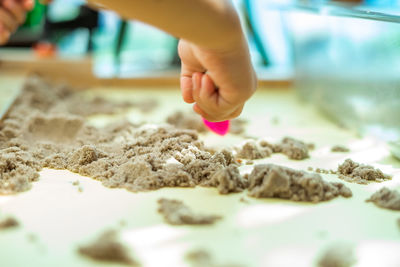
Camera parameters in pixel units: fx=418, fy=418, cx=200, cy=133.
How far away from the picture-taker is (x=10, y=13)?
123 centimetres

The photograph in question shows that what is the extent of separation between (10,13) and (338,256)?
44.7 inches

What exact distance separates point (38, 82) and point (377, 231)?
123 centimetres

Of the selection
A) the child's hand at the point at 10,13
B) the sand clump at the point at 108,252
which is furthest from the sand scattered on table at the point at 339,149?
the child's hand at the point at 10,13

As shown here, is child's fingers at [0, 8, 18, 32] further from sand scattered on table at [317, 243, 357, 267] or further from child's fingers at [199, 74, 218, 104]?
sand scattered on table at [317, 243, 357, 267]

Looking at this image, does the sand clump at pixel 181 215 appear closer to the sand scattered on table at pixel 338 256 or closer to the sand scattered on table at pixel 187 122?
the sand scattered on table at pixel 338 256

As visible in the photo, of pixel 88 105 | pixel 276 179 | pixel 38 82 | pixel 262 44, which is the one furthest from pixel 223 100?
pixel 262 44

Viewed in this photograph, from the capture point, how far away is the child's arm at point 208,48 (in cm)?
54

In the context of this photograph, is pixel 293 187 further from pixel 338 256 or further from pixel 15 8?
pixel 15 8

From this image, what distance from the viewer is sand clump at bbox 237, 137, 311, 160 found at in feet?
2.92

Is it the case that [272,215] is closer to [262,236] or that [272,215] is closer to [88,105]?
[262,236]

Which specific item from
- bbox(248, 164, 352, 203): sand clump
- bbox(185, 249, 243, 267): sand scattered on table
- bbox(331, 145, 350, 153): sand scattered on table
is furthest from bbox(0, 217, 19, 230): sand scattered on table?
bbox(331, 145, 350, 153): sand scattered on table

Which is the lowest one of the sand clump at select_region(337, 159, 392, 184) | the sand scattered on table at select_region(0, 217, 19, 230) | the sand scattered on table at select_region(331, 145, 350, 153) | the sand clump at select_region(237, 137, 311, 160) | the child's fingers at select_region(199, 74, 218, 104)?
the sand scattered on table at select_region(331, 145, 350, 153)

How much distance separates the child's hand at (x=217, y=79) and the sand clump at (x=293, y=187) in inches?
5.0

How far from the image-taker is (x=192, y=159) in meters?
0.78
